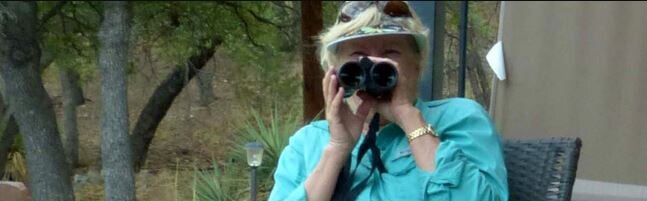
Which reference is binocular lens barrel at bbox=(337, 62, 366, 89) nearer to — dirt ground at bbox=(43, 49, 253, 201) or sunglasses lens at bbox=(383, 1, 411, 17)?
sunglasses lens at bbox=(383, 1, 411, 17)

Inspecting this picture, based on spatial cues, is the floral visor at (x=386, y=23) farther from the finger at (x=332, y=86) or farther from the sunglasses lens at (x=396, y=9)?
the finger at (x=332, y=86)

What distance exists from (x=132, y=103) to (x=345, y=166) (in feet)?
4.58

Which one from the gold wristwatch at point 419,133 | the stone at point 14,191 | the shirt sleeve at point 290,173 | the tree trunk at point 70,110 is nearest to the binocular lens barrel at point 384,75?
the gold wristwatch at point 419,133

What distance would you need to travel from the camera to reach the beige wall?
1.98 m

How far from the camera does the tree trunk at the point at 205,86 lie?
11.5ft

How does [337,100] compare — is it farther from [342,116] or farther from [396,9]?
[396,9]

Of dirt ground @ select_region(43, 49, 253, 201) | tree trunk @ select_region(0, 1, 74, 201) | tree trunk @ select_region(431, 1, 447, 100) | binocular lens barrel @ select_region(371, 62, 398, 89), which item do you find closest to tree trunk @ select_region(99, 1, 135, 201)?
dirt ground @ select_region(43, 49, 253, 201)

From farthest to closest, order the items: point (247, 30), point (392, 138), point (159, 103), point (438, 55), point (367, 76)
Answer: point (247, 30) → point (159, 103) → point (438, 55) → point (392, 138) → point (367, 76)

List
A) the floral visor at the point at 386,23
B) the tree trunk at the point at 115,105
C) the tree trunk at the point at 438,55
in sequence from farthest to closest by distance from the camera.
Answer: the tree trunk at the point at 115,105 < the tree trunk at the point at 438,55 < the floral visor at the point at 386,23

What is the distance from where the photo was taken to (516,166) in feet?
7.77

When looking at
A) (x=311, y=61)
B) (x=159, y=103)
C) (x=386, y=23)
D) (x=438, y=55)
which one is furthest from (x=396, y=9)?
(x=159, y=103)

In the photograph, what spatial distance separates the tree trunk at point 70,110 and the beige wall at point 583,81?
4.71 feet

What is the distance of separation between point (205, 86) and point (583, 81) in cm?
161

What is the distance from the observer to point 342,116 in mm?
2174
